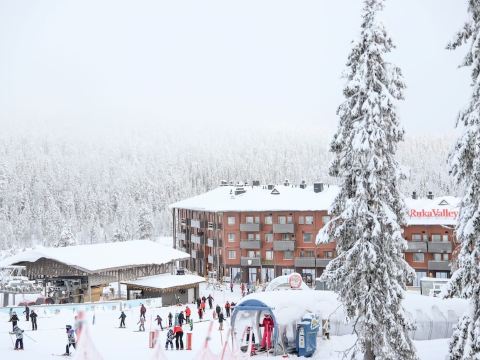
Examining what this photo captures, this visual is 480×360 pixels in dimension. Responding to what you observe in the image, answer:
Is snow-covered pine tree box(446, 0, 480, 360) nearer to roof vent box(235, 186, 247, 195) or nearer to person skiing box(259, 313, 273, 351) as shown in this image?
person skiing box(259, 313, 273, 351)

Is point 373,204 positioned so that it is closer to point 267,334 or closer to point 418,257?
point 267,334

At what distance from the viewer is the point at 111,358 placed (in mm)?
28688

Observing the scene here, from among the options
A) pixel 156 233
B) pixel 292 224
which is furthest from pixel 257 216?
pixel 156 233

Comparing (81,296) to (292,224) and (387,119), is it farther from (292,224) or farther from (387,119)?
(387,119)

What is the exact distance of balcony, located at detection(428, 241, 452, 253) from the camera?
74562mm

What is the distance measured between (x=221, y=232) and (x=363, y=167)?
6317 centimetres

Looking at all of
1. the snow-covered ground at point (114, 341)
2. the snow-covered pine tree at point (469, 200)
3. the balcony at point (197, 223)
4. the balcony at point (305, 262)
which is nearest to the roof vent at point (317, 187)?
the balcony at point (305, 262)

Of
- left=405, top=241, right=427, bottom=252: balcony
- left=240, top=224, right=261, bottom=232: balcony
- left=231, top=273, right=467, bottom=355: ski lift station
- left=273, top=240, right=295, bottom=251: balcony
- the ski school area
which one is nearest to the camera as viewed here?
the ski school area

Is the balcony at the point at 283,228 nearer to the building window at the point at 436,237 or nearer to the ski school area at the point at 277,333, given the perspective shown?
the building window at the point at 436,237

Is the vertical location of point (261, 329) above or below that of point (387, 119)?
below

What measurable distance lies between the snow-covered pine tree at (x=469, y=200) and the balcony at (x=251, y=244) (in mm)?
65991

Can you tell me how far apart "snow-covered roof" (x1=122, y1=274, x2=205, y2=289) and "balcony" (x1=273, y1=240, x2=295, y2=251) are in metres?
22.5

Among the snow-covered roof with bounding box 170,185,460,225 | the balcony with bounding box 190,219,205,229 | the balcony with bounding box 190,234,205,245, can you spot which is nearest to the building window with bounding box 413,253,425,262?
the snow-covered roof with bounding box 170,185,460,225

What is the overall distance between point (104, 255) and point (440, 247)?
3932cm
